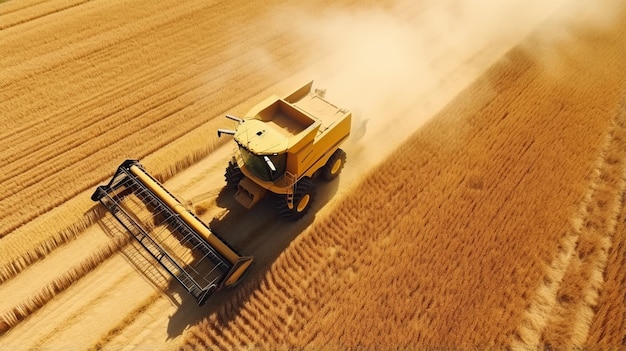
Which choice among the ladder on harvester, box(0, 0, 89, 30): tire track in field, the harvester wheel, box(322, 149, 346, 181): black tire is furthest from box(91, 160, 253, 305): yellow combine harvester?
box(0, 0, 89, 30): tire track in field

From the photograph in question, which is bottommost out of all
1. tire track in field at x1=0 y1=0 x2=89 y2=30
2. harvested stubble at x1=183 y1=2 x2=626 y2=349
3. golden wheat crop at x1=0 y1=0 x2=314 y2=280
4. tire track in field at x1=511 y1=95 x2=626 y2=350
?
tire track in field at x1=511 y1=95 x2=626 y2=350

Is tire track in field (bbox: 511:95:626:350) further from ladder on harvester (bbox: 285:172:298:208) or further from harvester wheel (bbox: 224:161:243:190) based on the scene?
harvester wheel (bbox: 224:161:243:190)

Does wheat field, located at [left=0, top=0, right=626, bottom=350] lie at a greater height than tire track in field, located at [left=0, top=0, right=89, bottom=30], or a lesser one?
lesser

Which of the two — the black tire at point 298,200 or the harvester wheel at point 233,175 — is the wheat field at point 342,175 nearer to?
the black tire at point 298,200

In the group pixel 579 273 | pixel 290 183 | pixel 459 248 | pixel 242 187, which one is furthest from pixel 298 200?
pixel 579 273

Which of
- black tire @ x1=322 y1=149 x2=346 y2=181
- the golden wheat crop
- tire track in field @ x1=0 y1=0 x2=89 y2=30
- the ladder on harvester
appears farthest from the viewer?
tire track in field @ x1=0 y1=0 x2=89 y2=30

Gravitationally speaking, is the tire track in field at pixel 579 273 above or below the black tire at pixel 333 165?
below

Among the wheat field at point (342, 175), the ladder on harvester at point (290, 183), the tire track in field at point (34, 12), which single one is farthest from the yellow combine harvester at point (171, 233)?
the tire track in field at point (34, 12)
